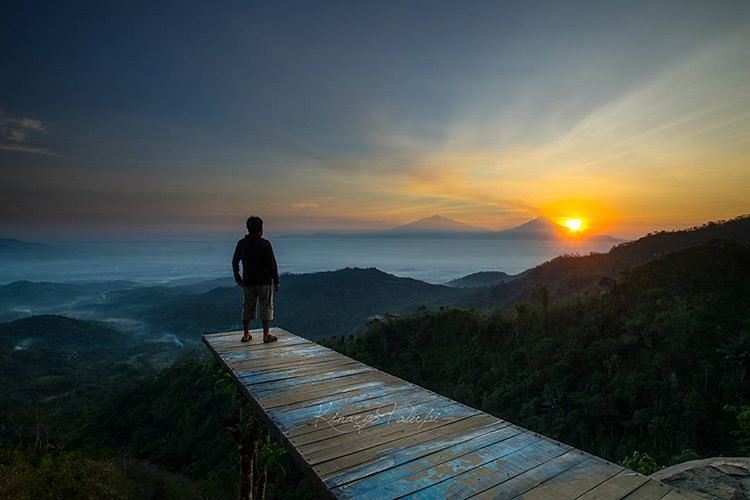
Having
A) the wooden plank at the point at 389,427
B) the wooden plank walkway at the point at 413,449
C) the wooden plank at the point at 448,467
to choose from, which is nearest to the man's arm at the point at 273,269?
the wooden plank walkway at the point at 413,449

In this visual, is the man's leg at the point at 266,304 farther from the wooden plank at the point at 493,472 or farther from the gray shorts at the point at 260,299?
the wooden plank at the point at 493,472

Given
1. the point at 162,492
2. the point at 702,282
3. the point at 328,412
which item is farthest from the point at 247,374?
the point at 162,492

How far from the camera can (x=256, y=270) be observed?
7.23 metres

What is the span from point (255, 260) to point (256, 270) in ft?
0.68

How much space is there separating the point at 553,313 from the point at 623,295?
12.1 ft

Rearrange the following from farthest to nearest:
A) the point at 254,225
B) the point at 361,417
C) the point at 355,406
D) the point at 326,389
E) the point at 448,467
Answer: the point at 254,225, the point at 326,389, the point at 355,406, the point at 361,417, the point at 448,467

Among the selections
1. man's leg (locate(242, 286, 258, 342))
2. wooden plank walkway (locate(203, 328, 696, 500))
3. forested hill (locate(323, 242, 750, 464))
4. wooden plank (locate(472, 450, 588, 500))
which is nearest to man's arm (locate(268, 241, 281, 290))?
man's leg (locate(242, 286, 258, 342))

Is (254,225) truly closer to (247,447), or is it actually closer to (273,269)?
(273,269)

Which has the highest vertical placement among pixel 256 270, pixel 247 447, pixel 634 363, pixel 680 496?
pixel 256 270

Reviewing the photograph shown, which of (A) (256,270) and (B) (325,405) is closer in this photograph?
(B) (325,405)

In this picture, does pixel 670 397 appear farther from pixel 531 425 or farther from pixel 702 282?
pixel 702 282

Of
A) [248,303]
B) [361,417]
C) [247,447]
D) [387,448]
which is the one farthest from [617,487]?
[247,447]

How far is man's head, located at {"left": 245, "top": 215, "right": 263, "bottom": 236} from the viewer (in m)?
7.19

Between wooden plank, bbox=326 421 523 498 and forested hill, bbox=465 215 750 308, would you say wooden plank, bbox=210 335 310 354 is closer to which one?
wooden plank, bbox=326 421 523 498
